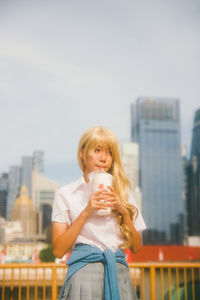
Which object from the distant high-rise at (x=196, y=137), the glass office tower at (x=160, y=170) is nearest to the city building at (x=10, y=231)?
the glass office tower at (x=160, y=170)

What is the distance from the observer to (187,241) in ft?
317

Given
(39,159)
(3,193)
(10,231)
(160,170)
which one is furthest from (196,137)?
(39,159)

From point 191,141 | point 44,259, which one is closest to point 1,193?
point 191,141

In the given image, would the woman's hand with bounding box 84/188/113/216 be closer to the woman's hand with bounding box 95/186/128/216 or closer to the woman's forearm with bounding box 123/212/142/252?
the woman's hand with bounding box 95/186/128/216

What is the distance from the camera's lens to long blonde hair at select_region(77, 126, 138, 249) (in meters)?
1.52

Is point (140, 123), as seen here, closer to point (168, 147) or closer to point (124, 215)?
point (168, 147)

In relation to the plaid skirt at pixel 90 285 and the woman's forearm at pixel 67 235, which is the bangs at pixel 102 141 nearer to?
the woman's forearm at pixel 67 235

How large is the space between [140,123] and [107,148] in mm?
123855

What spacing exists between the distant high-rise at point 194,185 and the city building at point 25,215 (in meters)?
42.2

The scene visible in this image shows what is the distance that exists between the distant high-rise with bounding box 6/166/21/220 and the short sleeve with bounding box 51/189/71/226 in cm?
10312

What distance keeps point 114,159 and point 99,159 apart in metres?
0.07

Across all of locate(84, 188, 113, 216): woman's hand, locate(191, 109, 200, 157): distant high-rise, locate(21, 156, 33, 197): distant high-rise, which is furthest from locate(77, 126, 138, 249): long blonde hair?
locate(191, 109, 200, 157): distant high-rise

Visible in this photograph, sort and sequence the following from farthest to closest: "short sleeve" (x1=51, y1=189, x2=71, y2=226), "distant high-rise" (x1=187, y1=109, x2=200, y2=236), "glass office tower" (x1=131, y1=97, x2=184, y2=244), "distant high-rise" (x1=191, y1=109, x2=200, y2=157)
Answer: "distant high-rise" (x1=191, y1=109, x2=200, y2=157), "glass office tower" (x1=131, y1=97, x2=184, y2=244), "distant high-rise" (x1=187, y1=109, x2=200, y2=236), "short sleeve" (x1=51, y1=189, x2=71, y2=226)

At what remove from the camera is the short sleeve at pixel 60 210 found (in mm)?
1498
